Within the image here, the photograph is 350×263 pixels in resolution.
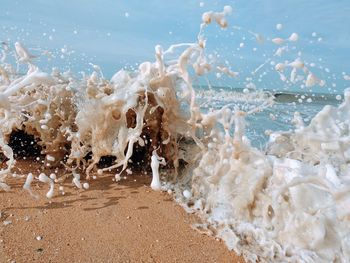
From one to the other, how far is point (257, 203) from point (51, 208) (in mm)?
1020

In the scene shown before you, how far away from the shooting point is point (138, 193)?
2080 mm

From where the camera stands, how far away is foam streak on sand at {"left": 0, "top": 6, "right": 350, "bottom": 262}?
1.59 meters

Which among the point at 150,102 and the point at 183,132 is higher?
the point at 150,102

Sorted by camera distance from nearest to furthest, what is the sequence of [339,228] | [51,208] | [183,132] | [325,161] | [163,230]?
[339,228] → [163,230] → [51,208] → [325,161] → [183,132]

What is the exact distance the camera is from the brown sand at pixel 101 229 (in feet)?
4.90

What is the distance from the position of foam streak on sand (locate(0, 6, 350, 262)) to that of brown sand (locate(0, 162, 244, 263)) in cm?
10

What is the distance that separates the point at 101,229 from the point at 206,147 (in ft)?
2.77

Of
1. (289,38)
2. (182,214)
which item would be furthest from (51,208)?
(289,38)

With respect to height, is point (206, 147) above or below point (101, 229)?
above

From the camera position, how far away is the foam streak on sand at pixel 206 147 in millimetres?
1586

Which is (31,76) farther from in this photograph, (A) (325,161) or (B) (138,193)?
(A) (325,161)

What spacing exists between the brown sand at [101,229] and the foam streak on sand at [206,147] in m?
0.10

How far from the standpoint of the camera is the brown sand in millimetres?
1494

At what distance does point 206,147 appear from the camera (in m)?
2.23
